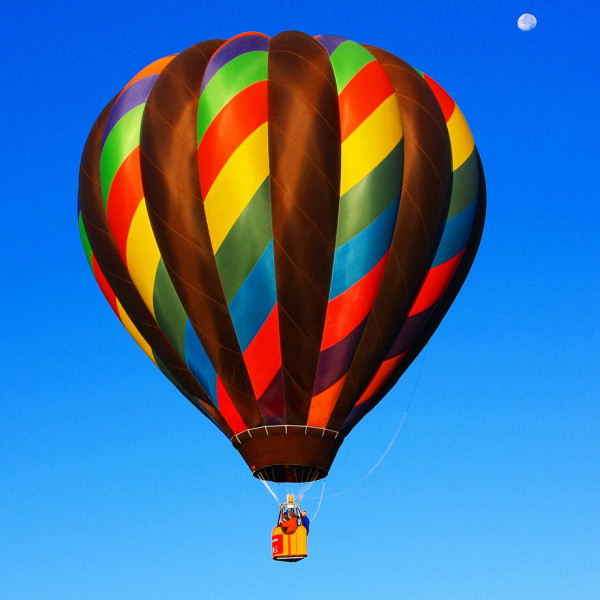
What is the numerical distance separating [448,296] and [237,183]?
395 cm

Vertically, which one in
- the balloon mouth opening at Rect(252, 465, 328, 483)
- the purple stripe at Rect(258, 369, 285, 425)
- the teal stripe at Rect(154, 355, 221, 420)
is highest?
the teal stripe at Rect(154, 355, 221, 420)

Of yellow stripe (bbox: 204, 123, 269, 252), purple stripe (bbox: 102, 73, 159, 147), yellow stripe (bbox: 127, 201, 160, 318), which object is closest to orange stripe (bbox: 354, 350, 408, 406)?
yellow stripe (bbox: 204, 123, 269, 252)

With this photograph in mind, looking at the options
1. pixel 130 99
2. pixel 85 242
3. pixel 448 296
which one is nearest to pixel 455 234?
pixel 448 296

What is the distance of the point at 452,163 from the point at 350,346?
3.07m

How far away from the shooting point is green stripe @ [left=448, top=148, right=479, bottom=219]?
A: 2097cm

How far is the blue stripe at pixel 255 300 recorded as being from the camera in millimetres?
19453

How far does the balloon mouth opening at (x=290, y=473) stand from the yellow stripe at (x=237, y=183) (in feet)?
10.1

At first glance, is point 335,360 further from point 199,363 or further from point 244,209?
point 244,209

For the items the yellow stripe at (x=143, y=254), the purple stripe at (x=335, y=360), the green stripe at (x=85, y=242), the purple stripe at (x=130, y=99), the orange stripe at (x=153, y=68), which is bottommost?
the purple stripe at (x=335, y=360)

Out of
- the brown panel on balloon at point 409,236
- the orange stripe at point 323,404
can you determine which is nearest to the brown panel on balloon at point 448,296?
the brown panel on balloon at point 409,236

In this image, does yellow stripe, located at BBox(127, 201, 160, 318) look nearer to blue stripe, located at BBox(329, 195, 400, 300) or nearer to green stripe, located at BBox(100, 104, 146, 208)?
green stripe, located at BBox(100, 104, 146, 208)

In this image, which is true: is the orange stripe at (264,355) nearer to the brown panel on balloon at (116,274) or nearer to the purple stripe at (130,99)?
the brown panel on balloon at (116,274)

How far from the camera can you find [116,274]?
20953 millimetres

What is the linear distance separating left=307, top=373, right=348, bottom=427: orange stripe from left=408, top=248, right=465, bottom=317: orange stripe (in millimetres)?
1576
